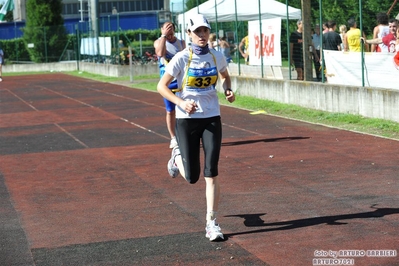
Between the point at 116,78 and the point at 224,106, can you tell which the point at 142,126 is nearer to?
the point at 224,106

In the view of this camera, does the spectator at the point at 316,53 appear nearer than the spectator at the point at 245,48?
Yes

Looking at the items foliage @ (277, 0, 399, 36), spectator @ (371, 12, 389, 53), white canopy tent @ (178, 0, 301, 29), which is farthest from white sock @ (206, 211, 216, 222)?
white canopy tent @ (178, 0, 301, 29)

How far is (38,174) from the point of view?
468 inches

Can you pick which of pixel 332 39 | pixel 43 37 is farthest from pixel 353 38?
pixel 43 37

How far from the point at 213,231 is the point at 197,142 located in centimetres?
91

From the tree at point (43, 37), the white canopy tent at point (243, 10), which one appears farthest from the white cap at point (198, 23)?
the tree at point (43, 37)

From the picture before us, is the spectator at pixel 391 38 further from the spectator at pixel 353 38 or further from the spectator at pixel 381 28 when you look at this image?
the spectator at pixel 353 38

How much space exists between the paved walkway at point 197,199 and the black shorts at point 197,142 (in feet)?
1.97

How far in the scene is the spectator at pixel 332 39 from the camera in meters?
19.8

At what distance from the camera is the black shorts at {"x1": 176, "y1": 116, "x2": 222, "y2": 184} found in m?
7.68

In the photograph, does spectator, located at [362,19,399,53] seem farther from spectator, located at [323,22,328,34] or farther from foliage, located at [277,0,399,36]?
spectator, located at [323,22,328,34]

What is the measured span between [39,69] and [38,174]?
4375cm

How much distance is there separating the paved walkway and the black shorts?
1.97ft

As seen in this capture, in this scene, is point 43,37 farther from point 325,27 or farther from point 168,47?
point 168,47
